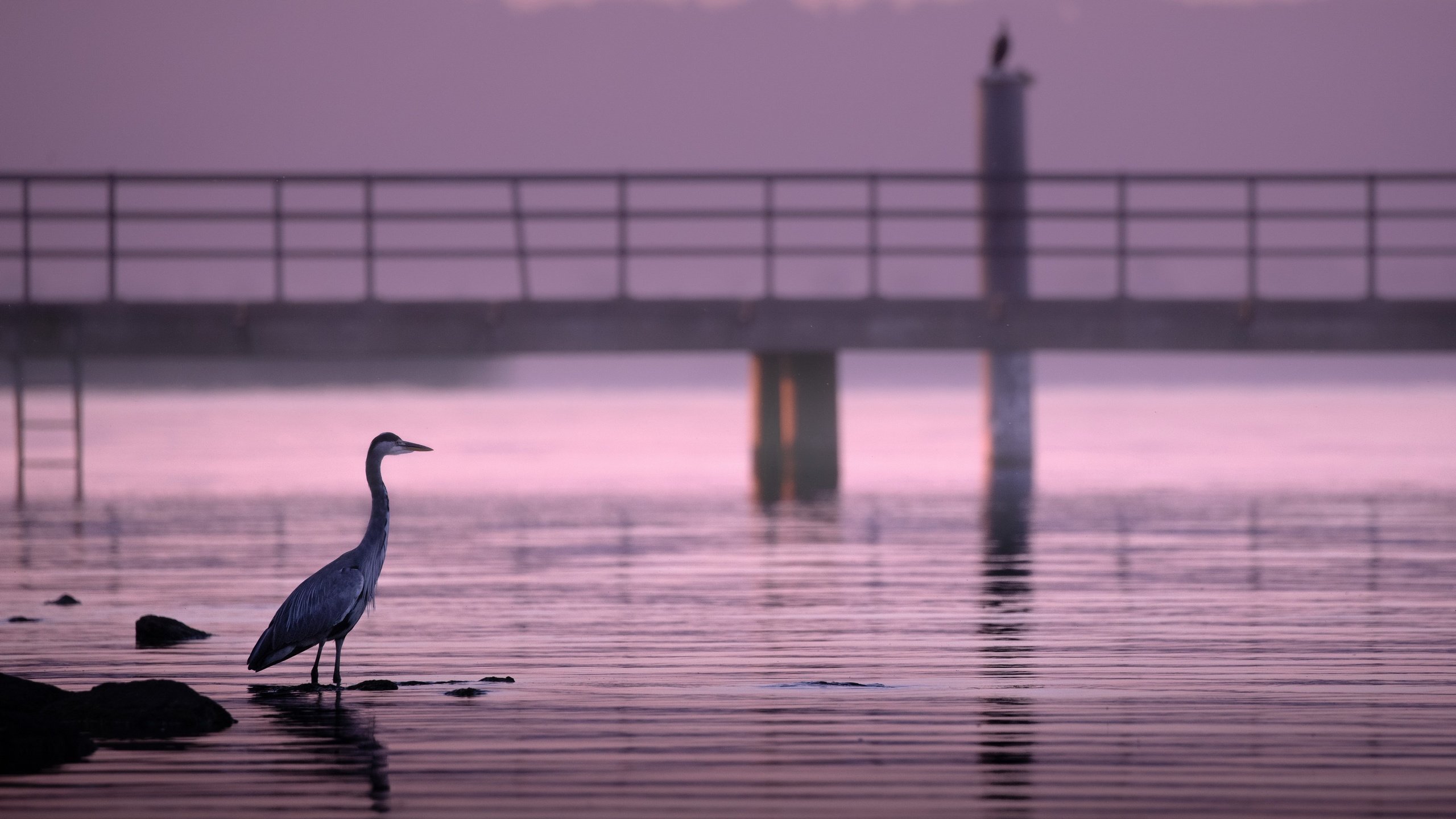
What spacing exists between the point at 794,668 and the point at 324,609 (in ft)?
6.64

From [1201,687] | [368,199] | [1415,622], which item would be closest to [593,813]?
[1201,687]

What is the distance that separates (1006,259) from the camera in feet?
80.5

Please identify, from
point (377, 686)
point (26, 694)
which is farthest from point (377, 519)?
point (26, 694)

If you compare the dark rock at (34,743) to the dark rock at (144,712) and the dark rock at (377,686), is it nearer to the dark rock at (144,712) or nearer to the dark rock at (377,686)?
the dark rock at (144,712)

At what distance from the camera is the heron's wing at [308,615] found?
25.9ft

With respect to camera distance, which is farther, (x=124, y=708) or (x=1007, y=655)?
(x=1007, y=655)

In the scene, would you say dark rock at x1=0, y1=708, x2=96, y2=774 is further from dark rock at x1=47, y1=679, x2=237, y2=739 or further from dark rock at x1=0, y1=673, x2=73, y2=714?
dark rock at x1=47, y1=679, x2=237, y2=739

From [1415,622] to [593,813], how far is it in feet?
18.6

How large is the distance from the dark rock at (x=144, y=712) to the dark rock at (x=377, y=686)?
0.86 meters

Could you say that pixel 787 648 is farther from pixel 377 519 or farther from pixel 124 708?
pixel 124 708

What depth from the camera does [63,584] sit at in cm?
1231

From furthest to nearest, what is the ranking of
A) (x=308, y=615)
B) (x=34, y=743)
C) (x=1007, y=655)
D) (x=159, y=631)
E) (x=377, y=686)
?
1. (x=159, y=631)
2. (x=1007, y=655)
3. (x=377, y=686)
4. (x=308, y=615)
5. (x=34, y=743)

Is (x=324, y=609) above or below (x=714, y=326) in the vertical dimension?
below

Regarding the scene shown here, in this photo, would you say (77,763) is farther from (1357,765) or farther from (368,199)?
(368,199)
